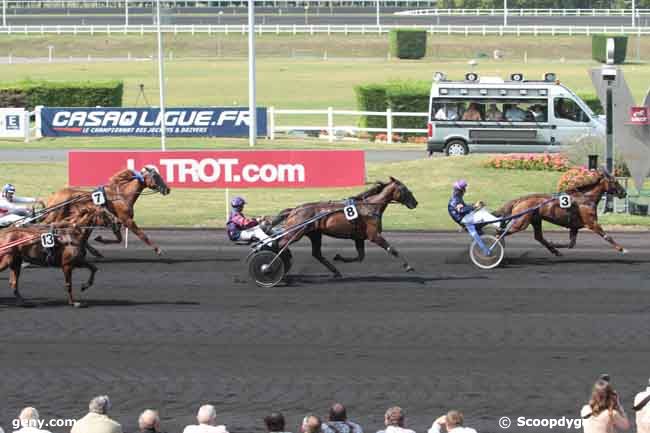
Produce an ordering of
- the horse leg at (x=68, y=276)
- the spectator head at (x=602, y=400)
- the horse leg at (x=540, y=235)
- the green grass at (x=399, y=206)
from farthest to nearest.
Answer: the green grass at (x=399, y=206), the horse leg at (x=540, y=235), the horse leg at (x=68, y=276), the spectator head at (x=602, y=400)

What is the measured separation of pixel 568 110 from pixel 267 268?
17.2m

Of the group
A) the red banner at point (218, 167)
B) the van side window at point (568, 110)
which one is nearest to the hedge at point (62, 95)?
the van side window at point (568, 110)

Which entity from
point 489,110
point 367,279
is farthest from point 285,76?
point 367,279

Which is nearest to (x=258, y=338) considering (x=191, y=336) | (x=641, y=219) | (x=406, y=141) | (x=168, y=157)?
(x=191, y=336)

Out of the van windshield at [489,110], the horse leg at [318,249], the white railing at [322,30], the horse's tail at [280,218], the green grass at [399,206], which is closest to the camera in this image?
the horse's tail at [280,218]

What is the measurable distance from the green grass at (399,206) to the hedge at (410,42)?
50.6 metres

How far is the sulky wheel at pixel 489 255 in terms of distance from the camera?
59.0 ft

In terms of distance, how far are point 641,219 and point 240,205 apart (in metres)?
9.54

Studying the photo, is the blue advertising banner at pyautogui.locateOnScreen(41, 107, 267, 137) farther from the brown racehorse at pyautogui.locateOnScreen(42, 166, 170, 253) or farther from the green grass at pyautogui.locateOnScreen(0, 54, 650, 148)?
the brown racehorse at pyautogui.locateOnScreen(42, 166, 170, 253)

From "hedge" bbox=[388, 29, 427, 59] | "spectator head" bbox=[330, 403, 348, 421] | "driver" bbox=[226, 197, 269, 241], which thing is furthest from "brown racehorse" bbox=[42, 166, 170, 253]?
"hedge" bbox=[388, 29, 427, 59]

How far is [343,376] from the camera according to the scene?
1215 centimetres

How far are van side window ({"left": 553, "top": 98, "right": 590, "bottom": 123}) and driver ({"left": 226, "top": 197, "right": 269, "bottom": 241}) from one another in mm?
16952

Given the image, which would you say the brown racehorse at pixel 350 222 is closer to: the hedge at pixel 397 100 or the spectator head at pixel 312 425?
the spectator head at pixel 312 425

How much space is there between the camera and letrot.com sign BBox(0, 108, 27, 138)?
38812 millimetres
